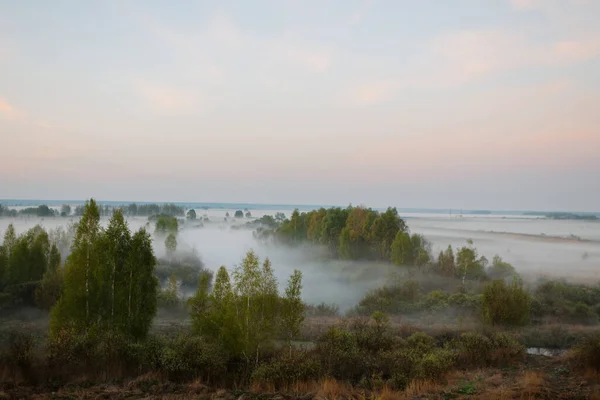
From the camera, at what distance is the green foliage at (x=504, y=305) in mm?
33500

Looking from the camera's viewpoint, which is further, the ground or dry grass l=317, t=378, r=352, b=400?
dry grass l=317, t=378, r=352, b=400

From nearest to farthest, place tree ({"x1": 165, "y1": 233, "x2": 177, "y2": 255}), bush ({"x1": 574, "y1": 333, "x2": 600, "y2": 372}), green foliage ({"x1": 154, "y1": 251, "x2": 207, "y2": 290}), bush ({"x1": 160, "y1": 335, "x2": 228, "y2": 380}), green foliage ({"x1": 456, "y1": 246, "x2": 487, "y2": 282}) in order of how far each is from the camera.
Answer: bush ({"x1": 160, "y1": 335, "x2": 228, "y2": 380}), bush ({"x1": 574, "y1": 333, "x2": 600, "y2": 372}), green foliage ({"x1": 456, "y1": 246, "x2": 487, "y2": 282}), green foliage ({"x1": 154, "y1": 251, "x2": 207, "y2": 290}), tree ({"x1": 165, "y1": 233, "x2": 177, "y2": 255})

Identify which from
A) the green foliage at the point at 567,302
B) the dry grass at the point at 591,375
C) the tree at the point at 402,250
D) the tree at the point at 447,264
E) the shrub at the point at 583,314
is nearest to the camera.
Result: the dry grass at the point at 591,375

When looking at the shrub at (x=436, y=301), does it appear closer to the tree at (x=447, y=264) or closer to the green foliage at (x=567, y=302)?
the green foliage at (x=567, y=302)

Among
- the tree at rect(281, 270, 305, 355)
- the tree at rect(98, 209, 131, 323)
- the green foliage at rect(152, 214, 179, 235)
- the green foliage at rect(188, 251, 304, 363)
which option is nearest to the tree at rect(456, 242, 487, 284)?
the tree at rect(281, 270, 305, 355)

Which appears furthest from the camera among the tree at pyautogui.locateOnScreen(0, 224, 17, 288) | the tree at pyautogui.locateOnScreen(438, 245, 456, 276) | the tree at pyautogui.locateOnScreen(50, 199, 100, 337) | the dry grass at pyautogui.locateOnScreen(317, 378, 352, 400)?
the tree at pyautogui.locateOnScreen(438, 245, 456, 276)

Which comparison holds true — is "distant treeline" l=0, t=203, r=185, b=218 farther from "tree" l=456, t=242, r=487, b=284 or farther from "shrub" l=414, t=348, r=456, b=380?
"shrub" l=414, t=348, r=456, b=380

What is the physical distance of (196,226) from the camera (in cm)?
19625

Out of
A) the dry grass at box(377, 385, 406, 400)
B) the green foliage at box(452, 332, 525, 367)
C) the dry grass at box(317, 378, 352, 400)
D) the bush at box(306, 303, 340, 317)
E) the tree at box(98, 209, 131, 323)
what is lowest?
the bush at box(306, 303, 340, 317)

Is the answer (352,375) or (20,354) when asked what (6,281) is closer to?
(20,354)

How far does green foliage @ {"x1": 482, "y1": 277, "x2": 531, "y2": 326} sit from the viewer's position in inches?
1319

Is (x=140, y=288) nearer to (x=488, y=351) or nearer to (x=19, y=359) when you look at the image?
(x=19, y=359)

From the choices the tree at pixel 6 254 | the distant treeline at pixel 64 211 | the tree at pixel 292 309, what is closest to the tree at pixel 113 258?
the tree at pixel 292 309

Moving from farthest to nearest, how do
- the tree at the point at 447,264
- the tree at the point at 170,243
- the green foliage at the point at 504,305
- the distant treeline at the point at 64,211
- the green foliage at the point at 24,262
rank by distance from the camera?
the distant treeline at the point at 64,211 < the tree at the point at 170,243 < the tree at the point at 447,264 < the green foliage at the point at 24,262 < the green foliage at the point at 504,305
